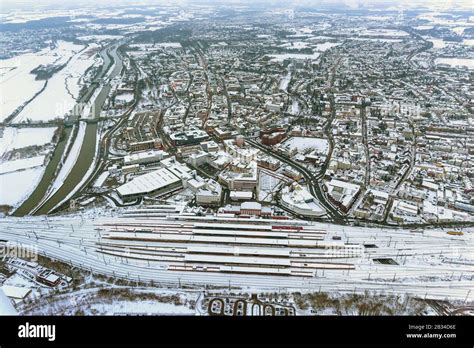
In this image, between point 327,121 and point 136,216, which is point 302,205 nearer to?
point 136,216

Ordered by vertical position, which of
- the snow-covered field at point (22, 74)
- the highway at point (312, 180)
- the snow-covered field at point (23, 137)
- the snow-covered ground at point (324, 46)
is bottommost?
the highway at point (312, 180)

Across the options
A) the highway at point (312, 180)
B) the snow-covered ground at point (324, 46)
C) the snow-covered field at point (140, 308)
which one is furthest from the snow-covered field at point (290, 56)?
the snow-covered field at point (140, 308)

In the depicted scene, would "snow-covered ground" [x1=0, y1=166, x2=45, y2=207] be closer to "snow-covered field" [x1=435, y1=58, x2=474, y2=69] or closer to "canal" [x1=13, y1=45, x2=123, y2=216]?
"canal" [x1=13, y1=45, x2=123, y2=216]

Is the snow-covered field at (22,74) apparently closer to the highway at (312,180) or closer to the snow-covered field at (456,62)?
the highway at (312,180)

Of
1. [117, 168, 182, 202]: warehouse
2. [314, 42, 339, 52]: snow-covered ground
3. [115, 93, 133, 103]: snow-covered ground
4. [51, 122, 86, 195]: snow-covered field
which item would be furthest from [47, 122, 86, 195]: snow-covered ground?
[314, 42, 339, 52]: snow-covered ground
